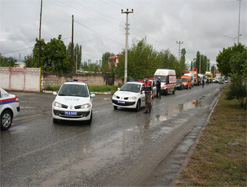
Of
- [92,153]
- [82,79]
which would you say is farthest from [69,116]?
[82,79]

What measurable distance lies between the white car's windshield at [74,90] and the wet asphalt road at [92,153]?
129cm

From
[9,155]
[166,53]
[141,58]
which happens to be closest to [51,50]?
[141,58]

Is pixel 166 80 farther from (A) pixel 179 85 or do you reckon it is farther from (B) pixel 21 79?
(B) pixel 21 79

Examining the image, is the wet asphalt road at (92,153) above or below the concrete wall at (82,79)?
below

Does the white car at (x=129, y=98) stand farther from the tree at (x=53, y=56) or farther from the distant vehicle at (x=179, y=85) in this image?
the distant vehicle at (x=179, y=85)

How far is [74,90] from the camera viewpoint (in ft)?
36.3

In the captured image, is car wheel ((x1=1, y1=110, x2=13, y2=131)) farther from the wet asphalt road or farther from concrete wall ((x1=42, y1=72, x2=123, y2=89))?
concrete wall ((x1=42, y1=72, x2=123, y2=89))

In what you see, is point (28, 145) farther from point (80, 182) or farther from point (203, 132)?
point (203, 132)

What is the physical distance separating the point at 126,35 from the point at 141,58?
5472mm

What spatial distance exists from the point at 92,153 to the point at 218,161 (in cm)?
305

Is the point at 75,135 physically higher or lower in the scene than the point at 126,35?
lower

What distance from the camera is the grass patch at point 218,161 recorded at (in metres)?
4.71

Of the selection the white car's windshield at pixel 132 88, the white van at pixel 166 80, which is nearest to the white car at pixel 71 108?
the white car's windshield at pixel 132 88

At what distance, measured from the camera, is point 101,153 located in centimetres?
640
